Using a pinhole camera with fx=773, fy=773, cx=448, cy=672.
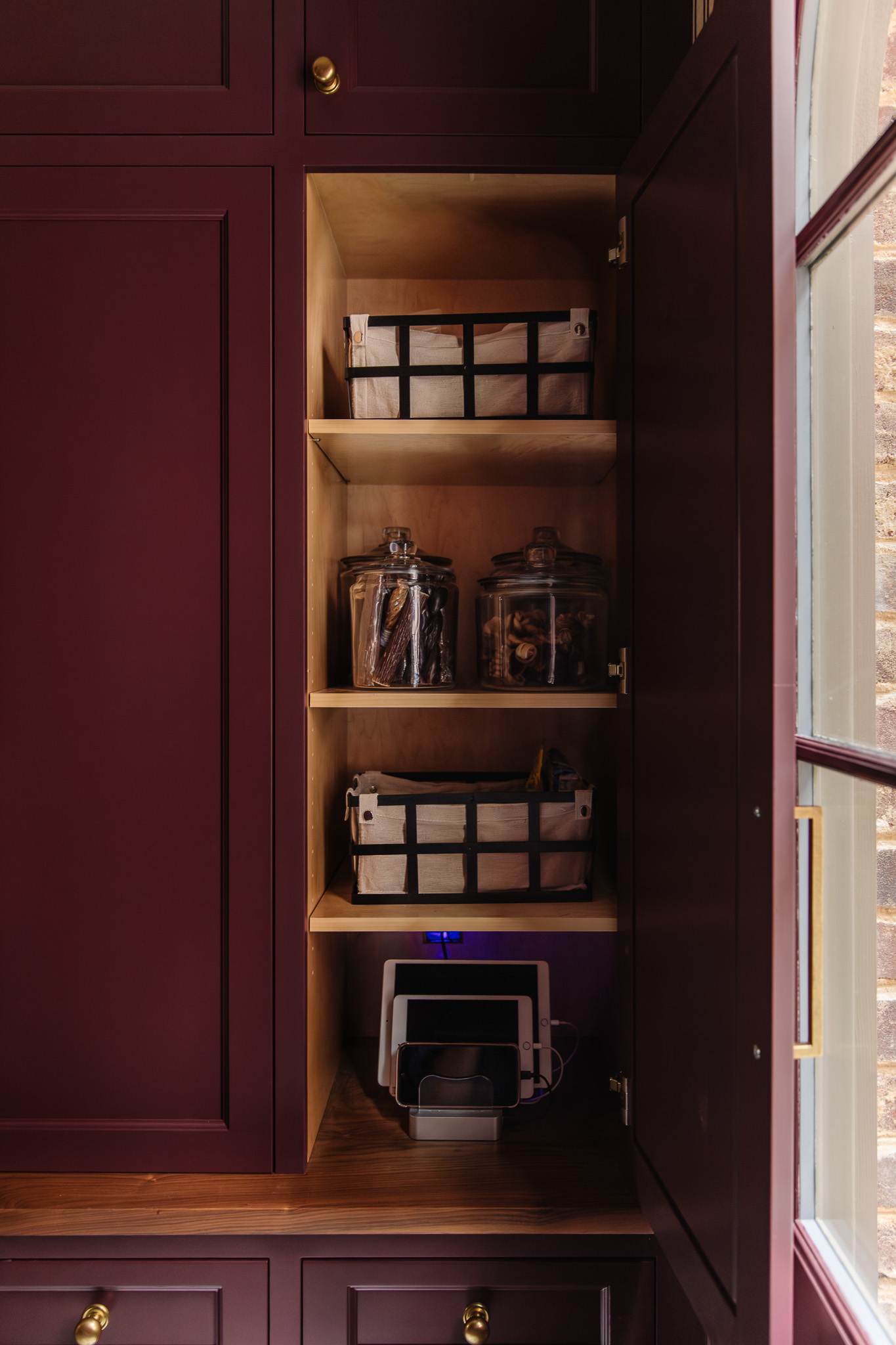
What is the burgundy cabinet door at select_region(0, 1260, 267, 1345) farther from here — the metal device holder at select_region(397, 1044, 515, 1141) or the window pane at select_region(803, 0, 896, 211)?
the window pane at select_region(803, 0, 896, 211)

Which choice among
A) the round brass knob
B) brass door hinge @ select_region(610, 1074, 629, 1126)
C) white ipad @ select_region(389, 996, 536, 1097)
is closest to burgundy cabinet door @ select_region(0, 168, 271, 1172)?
the round brass knob

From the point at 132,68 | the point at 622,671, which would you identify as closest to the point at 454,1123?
the point at 622,671

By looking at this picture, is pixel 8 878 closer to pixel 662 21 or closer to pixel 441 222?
pixel 441 222

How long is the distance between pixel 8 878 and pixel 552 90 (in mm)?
1485

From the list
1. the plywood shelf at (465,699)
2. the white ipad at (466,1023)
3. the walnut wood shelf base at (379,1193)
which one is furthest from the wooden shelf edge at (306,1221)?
the plywood shelf at (465,699)

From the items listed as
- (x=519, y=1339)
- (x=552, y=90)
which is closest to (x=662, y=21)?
(x=552, y=90)

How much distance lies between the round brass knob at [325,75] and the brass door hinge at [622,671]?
3.15 ft

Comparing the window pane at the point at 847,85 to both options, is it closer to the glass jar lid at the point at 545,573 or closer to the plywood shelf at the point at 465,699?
the glass jar lid at the point at 545,573

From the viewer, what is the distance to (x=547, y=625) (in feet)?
4.35

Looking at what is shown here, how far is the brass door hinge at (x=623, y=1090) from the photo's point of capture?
3.83ft

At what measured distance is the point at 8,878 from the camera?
1200 millimetres

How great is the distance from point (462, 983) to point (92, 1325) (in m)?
0.72

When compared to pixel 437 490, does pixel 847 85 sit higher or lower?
higher

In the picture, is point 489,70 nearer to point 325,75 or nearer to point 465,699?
point 325,75
